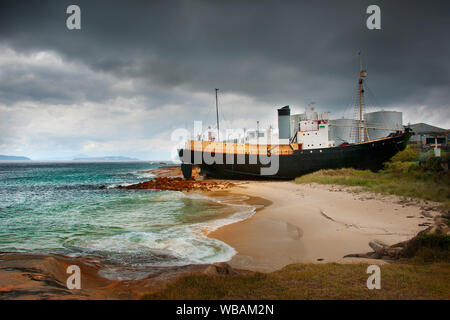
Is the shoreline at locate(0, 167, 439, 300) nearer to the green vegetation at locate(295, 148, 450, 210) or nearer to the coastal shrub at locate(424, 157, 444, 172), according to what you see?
the green vegetation at locate(295, 148, 450, 210)

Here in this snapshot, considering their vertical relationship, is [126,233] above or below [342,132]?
below

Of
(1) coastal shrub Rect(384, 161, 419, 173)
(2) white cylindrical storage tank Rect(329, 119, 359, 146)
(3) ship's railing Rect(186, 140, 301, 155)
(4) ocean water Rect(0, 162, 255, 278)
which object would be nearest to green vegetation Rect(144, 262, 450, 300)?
(4) ocean water Rect(0, 162, 255, 278)

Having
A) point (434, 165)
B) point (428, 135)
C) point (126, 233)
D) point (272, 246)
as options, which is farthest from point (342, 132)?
point (126, 233)

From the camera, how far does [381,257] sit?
5.04 meters

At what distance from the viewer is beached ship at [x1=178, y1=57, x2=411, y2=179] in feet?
80.3

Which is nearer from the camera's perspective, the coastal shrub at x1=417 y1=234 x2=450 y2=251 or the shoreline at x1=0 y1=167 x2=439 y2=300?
the shoreline at x1=0 y1=167 x2=439 y2=300

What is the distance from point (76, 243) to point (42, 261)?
3.43 meters

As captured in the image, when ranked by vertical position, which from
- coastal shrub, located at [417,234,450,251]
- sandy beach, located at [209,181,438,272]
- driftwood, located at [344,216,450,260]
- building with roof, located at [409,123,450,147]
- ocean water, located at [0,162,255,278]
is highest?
building with roof, located at [409,123,450,147]

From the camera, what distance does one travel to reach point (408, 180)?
1584 centimetres

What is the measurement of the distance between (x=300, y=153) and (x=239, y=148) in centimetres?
692

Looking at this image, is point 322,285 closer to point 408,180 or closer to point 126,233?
point 126,233

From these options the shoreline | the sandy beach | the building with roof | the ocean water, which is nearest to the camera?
the shoreline

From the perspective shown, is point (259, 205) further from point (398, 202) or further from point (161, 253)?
point (161, 253)
